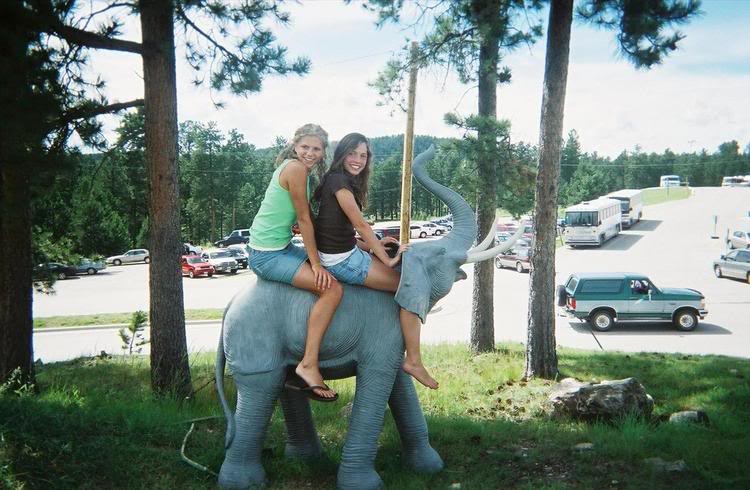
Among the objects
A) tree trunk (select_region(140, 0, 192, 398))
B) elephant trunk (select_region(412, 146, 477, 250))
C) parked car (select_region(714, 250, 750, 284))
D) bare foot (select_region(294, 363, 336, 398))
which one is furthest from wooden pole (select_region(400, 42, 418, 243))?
parked car (select_region(714, 250, 750, 284))

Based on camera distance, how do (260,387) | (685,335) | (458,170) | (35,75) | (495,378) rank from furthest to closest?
(685,335), (458,170), (495,378), (35,75), (260,387)

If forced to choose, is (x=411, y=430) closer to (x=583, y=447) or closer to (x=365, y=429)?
(x=365, y=429)

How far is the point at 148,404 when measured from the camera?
649cm

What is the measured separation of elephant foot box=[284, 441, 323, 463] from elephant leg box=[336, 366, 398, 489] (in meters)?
0.68

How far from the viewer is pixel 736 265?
942 inches

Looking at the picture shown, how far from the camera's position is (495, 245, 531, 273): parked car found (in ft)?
96.7

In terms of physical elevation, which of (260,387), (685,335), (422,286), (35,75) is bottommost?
(685,335)

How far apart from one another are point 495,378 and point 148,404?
5.40 metres

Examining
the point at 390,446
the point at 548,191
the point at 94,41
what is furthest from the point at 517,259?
the point at 94,41

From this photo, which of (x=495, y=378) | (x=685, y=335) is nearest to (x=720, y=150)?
(x=685, y=335)

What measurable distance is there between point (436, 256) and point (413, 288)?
393mm

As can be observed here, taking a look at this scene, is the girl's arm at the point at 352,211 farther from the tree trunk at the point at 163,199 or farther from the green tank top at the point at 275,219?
the tree trunk at the point at 163,199

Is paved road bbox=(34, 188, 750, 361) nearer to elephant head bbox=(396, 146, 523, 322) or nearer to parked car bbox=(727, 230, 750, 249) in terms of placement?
parked car bbox=(727, 230, 750, 249)

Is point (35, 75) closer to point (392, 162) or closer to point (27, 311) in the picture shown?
point (27, 311)
